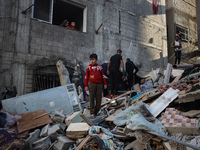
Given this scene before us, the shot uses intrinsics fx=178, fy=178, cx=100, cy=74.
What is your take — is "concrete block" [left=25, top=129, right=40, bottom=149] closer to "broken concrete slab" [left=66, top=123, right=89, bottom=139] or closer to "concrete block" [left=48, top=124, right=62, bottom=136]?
"concrete block" [left=48, top=124, right=62, bottom=136]

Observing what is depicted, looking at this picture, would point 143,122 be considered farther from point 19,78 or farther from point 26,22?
point 26,22

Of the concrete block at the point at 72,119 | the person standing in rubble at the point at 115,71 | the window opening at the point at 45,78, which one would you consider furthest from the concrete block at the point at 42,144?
the window opening at the point at 45,78

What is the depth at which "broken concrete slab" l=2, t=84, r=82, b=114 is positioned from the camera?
5242mm

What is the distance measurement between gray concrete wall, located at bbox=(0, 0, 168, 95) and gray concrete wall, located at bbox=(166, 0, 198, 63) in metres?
2.23

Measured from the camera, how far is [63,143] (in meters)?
3.48

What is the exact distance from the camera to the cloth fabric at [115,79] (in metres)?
6.96

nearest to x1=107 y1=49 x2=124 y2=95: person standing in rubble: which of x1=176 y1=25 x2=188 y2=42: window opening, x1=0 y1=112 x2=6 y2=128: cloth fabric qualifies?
x1=0 y1=112 x2=6 y2=128: cloth fabric

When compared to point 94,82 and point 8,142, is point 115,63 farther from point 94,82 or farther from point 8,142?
point 8,142

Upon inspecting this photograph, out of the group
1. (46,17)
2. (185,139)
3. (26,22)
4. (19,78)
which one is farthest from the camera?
(46,17)

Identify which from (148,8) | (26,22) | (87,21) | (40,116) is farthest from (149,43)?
(40,116)

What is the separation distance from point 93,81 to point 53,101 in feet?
5.69

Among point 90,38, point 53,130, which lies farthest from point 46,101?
point 90,38

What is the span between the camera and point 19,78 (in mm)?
7199

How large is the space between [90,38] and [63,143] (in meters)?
6.87
